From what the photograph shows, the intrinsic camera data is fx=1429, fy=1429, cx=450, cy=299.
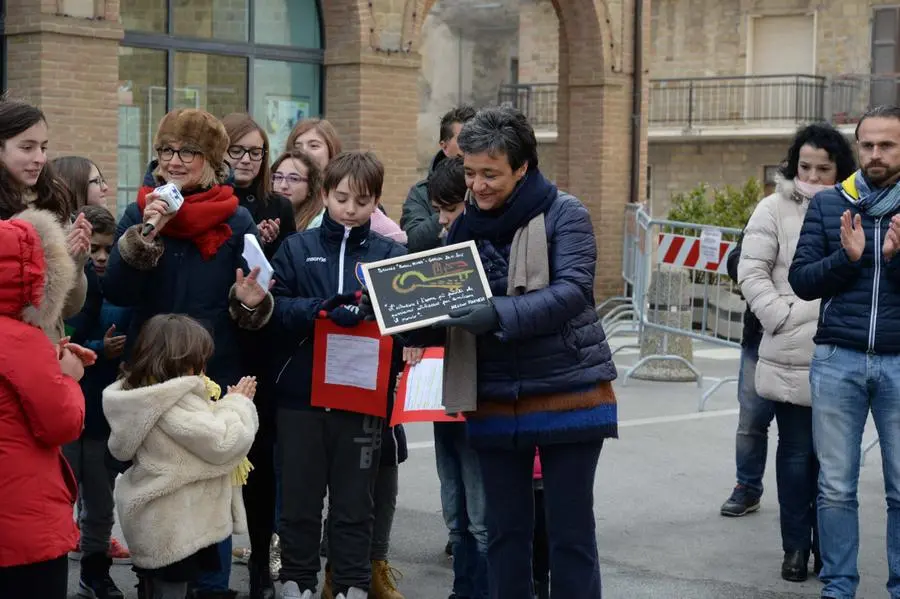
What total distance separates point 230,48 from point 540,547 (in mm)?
11306

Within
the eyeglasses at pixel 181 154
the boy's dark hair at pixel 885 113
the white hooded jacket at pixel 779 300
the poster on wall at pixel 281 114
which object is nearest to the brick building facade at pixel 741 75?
the poster on wall at pixel 281 114

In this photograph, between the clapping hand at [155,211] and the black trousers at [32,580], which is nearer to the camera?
the black trousers at [32,580]

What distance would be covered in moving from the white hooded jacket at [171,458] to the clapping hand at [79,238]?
0.54 metres

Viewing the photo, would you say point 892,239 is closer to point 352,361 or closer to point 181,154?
point 352,361

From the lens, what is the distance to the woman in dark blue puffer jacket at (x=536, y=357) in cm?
507

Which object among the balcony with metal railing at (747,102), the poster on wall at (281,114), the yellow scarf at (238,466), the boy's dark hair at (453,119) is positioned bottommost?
the yellow scarf at (238,466)

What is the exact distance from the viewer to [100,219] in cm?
645

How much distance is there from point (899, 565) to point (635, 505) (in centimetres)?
274

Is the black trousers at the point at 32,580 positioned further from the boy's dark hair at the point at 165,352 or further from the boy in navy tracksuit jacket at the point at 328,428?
the boy in navy tracksuit jacket at the point at 328,428

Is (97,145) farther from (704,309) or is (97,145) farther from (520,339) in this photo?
(520,339)

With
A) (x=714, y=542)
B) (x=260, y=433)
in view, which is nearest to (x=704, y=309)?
(x=714, y=542)

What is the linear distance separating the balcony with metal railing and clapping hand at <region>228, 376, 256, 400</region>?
2844 centimetres

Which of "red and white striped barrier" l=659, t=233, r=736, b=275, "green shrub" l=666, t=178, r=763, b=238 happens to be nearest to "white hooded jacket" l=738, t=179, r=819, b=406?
"red and white striped barrier" l=659, t=233, r=736, b=275

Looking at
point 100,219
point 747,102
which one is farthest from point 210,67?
point 747,102
